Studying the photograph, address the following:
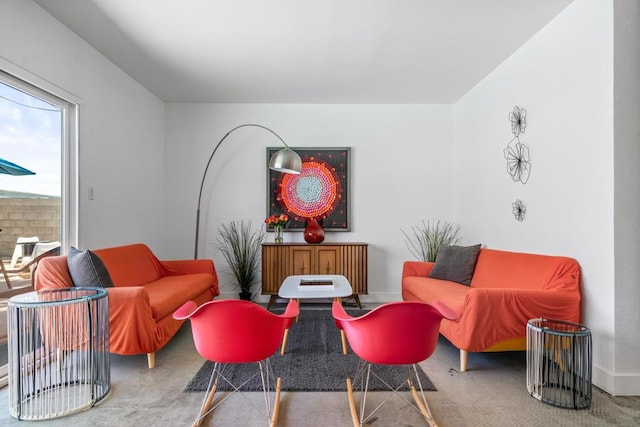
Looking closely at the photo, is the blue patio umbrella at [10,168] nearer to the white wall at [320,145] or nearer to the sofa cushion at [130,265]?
the sofa cushion at [130,265]

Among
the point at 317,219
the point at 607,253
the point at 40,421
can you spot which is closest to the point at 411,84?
the point at 317,219

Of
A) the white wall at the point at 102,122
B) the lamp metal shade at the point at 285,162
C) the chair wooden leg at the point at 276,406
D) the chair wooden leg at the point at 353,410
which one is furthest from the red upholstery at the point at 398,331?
the white wall at the point at 102,122

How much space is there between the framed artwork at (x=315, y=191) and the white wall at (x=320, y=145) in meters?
0.10

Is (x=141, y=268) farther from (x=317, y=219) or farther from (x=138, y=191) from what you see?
(x=317, y=219)

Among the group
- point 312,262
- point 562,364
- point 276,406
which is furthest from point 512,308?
point 312,262

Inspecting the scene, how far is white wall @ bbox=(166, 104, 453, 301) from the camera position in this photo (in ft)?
14.8

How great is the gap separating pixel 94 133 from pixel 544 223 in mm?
4126

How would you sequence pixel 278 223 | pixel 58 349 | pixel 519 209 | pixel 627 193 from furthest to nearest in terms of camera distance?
pixel 278 223 < pixel 519 209 < pixel 627 193 < pixel 58 349

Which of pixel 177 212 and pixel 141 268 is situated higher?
pixel 177 212

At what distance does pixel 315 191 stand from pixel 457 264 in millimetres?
1995

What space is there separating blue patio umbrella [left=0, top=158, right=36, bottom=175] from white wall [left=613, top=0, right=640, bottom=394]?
4147 mm

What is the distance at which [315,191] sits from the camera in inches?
Result: 176

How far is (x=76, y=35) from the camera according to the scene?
286cm

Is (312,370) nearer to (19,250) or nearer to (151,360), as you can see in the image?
(151,360)
